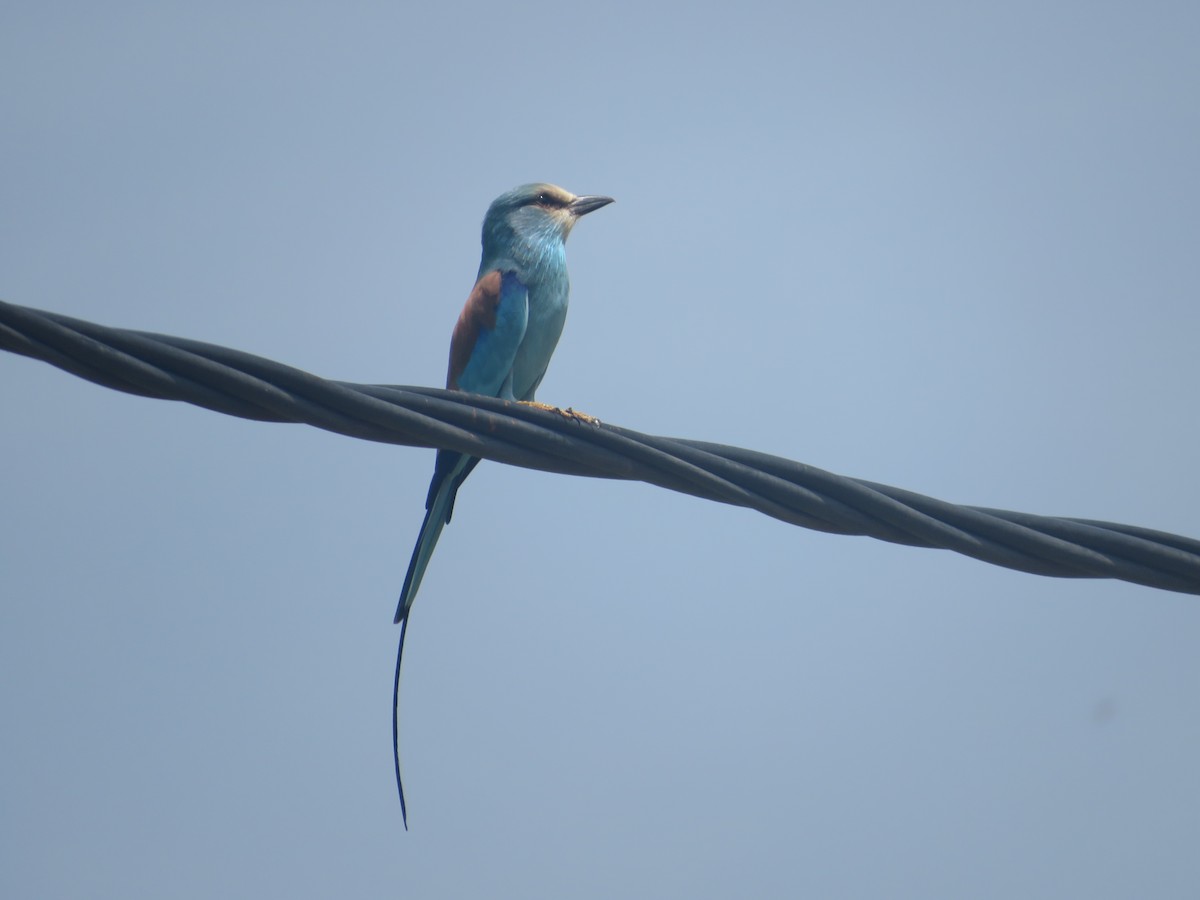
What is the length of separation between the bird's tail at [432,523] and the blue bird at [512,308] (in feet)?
0.05

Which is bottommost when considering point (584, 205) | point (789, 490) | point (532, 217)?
point (789, 490)

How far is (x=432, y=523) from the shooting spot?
4.23 meters

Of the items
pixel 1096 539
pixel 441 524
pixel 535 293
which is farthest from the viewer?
pixel 535 293

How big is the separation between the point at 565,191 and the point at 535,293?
85 centimetres

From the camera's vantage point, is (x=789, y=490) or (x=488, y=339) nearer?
(x=789, y=490)

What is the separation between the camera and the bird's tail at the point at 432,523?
3787 millimetres

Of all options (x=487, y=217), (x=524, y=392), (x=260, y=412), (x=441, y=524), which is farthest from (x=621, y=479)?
(x=487, y=217)

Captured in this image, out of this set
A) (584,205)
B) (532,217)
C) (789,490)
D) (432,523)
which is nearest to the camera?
(789,490)

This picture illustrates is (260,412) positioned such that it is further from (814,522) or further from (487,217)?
(487,217)

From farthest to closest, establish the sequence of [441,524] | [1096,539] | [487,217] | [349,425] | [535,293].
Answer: [487,217], [535,293], [441,524], [1096,539], [349,425]

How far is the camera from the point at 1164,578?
8.35 feet

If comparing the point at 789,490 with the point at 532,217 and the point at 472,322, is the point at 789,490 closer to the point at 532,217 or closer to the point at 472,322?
the point at 472,322

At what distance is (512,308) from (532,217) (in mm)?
711

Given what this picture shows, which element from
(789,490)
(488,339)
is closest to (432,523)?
(488,339)
